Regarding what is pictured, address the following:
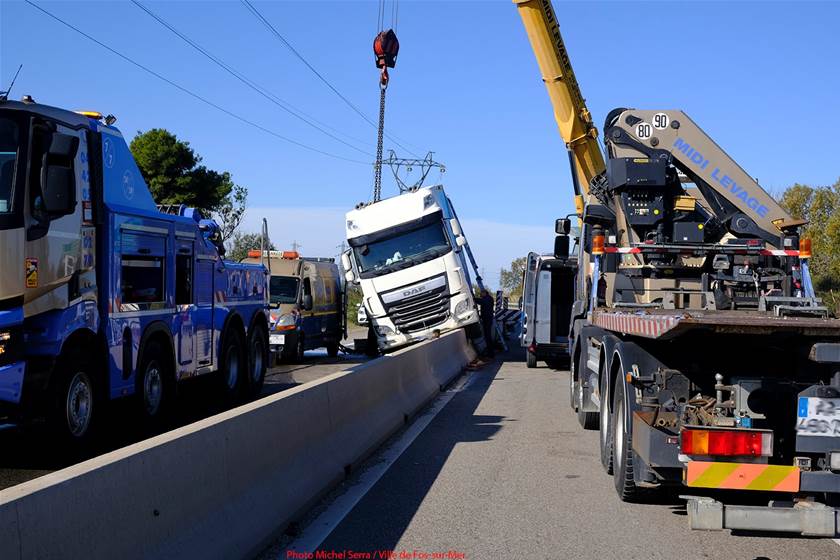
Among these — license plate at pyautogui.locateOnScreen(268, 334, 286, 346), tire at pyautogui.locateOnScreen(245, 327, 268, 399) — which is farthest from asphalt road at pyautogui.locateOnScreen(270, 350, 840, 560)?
license plate at pyautogui.locateOnScreen(268, 334, 286, 346)

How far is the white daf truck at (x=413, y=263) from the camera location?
25.1 m

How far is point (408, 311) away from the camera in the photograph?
25.7 meters

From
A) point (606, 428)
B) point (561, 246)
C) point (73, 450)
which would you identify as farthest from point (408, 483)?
point (561, 246)

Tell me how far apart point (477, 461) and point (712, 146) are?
16.6 ft

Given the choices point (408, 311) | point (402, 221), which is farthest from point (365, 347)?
point (402, 221)

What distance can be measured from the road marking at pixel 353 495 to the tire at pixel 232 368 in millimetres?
3083

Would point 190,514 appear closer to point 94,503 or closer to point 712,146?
point 94,503

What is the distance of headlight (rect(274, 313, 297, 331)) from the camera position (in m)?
24.1

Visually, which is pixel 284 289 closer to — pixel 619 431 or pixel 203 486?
pixel 619 431

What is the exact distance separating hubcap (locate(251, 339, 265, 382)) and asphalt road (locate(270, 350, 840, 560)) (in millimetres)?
5388

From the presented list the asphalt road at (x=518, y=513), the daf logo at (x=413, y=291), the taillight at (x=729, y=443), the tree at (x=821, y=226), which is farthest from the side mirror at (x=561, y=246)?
the tree at (x=821, y=226)

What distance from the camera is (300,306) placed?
81.7 feet

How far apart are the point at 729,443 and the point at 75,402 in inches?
251

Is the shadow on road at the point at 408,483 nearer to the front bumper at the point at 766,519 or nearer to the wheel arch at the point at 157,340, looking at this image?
the front bumper at the point at 766,519
